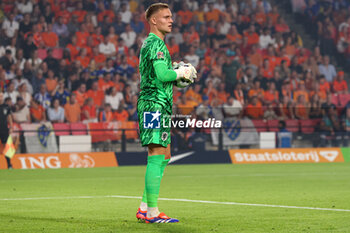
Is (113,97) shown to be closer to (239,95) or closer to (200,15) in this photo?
(239,95)

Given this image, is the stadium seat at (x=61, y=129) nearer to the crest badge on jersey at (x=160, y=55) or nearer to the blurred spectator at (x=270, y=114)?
the blurred spectator at (x=270, y=114)

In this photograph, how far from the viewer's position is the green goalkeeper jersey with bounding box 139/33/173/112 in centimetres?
719

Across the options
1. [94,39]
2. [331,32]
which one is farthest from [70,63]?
[331,32]

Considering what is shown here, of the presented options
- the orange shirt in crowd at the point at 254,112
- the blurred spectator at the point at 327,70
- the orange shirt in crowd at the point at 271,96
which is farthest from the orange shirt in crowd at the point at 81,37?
the blurred spectator at the point at 327,70

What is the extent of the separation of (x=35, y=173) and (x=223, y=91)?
331 inches

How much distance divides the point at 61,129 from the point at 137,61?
546 cm

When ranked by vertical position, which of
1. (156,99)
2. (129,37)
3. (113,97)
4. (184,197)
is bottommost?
(113,97)

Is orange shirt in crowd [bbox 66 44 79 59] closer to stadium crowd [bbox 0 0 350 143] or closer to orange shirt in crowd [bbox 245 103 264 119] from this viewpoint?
stadium crowd [bbox 0 0 350 143]

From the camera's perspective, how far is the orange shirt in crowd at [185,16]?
2697 centimetres

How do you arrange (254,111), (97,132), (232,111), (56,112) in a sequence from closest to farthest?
(97,132) < (56,112) < (232,111) < (254,111)

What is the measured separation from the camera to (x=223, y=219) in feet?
24.7

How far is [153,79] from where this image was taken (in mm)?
7242

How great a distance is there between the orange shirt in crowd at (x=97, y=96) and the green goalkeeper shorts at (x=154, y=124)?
601 inches

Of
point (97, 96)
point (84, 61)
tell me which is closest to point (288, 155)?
point (97, 96)
